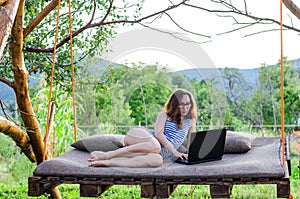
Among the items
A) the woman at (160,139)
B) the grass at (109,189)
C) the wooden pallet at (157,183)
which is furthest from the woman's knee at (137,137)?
the grass at (109,189)

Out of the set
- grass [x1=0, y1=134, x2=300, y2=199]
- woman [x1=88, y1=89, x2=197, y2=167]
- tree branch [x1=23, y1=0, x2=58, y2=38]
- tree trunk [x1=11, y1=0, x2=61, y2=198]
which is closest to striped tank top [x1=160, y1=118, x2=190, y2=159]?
woman [x1=88, y1=89, x2=197, y2=167]

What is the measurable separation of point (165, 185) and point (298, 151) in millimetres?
4123

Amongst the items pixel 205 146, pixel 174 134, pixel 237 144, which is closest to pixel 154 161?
pixel 205 146

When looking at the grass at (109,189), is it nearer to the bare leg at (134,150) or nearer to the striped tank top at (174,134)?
the striped tank top at (174,134)

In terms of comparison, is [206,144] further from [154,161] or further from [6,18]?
[6,18]

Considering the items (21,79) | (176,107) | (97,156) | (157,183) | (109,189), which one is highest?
(21,79)

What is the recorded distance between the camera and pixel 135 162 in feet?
8.99

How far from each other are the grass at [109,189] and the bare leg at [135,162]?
1.93 m

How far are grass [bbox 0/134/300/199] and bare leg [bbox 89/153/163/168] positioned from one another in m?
1.93

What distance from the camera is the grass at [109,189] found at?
514 cm

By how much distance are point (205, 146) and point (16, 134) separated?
57.7 inches

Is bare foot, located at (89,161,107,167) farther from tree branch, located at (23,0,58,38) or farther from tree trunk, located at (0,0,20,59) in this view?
tree branch, located at (23,0,58,38)

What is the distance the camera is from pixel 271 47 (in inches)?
269

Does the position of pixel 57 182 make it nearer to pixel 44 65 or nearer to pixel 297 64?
pixel 44 65
